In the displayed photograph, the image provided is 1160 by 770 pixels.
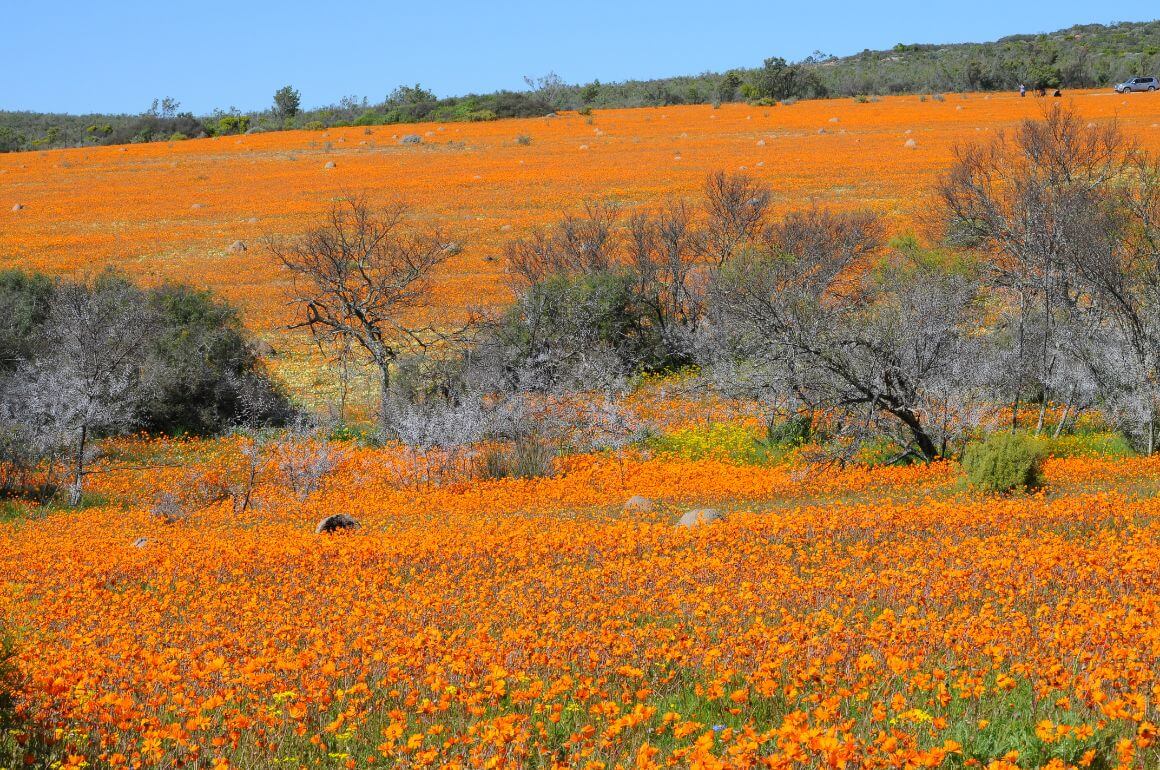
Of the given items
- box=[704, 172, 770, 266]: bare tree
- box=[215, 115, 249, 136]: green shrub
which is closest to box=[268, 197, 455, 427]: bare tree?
box=[704, 172, 770, 266]: bare tree

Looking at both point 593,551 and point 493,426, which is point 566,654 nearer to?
point 593,551

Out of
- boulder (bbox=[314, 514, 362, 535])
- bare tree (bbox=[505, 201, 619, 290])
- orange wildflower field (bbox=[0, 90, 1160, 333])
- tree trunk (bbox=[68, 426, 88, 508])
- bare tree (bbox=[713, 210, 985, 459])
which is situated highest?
orange wildflower field (bbox=[0, 90, 1160, 333])

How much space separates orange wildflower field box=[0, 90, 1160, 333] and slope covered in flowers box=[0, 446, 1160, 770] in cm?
2287

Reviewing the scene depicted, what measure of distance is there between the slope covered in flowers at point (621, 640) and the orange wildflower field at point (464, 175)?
22.9m

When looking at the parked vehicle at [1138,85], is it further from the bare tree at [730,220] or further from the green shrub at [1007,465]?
the green shrub at [1007,465]

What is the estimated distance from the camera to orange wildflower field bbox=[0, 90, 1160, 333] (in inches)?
1654

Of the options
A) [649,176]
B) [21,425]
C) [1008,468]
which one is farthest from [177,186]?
[1008,468]

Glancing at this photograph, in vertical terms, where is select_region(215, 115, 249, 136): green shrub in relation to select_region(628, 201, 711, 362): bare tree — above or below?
above

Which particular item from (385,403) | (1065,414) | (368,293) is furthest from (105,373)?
(1065,414)

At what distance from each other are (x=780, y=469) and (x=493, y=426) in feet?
19.9

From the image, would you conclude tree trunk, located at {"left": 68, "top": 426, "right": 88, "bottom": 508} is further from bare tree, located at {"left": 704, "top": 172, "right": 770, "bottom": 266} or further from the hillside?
the hillside

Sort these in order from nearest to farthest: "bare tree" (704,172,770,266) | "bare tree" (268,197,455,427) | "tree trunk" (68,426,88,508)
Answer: "tree trunk" (68,426,88,508), "bare tree" (268,197,455,427), "bare tree" (704,172,770,266)

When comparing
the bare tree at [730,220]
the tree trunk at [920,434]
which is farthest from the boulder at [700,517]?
the bare tree at [730,220]

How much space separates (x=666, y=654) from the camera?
6398mm
